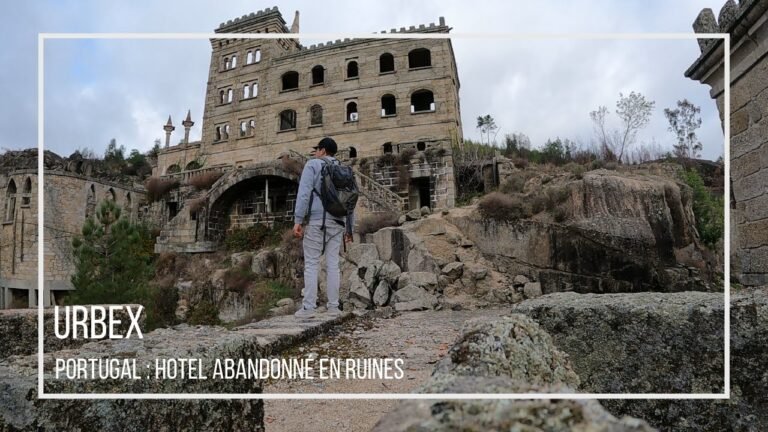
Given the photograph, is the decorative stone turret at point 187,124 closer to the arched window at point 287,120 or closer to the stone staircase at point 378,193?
the arched window at point 287,120

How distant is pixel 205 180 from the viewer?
55.4ft

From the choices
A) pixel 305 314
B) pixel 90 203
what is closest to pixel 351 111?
pixel 90 203

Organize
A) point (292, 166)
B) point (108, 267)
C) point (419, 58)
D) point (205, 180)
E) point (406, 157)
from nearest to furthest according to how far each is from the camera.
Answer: point (108, 267) → point (406, 157) → point (292, 166) → point (205, 180) → point (419, 58)

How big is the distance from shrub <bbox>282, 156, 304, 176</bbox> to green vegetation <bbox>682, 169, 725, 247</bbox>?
11.6 meters

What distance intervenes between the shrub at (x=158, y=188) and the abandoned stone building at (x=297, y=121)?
1.13ft

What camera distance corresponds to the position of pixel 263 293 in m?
10.2

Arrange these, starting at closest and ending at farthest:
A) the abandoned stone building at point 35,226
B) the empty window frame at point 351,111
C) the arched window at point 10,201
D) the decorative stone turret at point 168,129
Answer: the abandoned stone building at point 35,226
the arched window at point 10,201
the empty window frame at point 351,111
the decorative stone turret at point 168,129

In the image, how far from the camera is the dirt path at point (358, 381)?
1.94m

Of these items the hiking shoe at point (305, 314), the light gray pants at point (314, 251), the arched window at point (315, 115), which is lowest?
the hiking shoe at point (305, 314)

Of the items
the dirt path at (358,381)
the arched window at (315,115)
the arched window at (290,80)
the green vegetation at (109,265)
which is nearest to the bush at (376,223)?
the green vegetation at (109,265)

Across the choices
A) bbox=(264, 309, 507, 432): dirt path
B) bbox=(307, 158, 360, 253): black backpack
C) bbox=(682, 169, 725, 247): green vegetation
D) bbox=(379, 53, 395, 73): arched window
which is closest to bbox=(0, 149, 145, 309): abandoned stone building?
bbox=(379, 53, 395, 73): arched window

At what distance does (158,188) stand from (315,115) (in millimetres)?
9046

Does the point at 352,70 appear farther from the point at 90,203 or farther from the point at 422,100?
the point at 90,203

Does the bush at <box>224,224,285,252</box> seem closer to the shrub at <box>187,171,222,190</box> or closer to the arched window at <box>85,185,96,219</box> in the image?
the shrub at <box>187,171,222,190</box>
